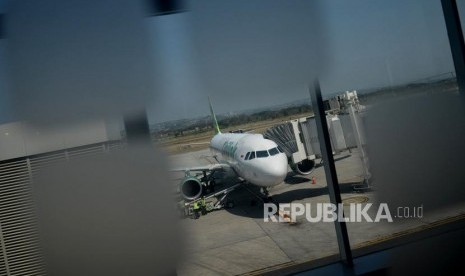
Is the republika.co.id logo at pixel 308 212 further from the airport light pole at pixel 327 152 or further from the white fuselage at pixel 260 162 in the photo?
the airport light pole at pixel 327 152

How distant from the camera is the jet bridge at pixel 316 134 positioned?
524 centimetres

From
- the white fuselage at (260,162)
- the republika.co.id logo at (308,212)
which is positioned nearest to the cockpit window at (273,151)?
the white fuselage at (260,162)

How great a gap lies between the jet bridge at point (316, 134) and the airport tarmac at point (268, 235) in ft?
2.52

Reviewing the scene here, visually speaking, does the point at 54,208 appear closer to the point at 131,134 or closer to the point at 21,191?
the point at 21,191

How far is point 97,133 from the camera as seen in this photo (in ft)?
6.64

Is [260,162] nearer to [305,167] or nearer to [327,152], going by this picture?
[305,167]

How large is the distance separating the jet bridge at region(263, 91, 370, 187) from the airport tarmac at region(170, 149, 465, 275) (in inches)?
30.2

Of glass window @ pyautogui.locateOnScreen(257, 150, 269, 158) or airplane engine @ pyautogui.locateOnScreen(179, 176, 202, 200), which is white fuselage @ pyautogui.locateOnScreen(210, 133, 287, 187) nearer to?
glass window @ pyautogui.locateOnScreen(257, 150, 269, 158)

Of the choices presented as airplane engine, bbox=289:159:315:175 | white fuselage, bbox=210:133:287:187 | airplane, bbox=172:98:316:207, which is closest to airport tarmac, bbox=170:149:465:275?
airplane engine, bbox=289:159:315:175

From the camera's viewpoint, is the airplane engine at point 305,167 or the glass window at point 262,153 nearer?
the glass window at point 262,153

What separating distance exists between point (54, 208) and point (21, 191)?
27cm

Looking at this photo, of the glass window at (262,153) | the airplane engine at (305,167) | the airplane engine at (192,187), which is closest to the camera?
the glass window at (262,153)

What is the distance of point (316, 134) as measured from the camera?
6918mm

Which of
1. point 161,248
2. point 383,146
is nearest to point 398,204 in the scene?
point 383,146
